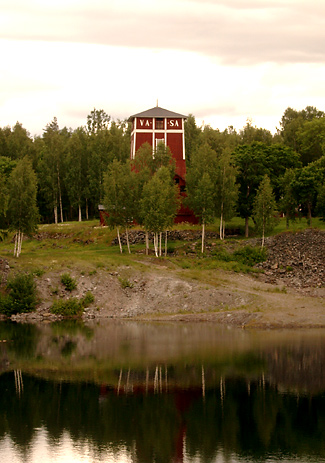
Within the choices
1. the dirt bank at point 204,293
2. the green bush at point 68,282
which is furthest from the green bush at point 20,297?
the green bush at point 68,282

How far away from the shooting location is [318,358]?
162 ft

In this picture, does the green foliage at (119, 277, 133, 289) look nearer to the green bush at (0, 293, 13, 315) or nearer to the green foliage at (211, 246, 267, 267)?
the green bush at (0, 293, 13, 315)

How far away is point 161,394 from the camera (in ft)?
133

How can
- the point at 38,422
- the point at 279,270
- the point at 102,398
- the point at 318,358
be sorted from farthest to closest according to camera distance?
the point at 279,270, the point at 318,358, the point at 102,398, the point at 38,422

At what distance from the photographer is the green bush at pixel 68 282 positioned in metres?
70.6

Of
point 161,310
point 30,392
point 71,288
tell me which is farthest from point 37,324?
point 30,392

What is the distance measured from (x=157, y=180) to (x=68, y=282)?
18.5 meters

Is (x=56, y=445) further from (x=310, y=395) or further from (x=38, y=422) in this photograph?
(x=310, y=395)

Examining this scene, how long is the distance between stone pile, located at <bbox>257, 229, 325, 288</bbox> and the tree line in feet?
11.2

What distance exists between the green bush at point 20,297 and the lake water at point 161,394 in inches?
230

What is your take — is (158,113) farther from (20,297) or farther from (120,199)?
(20,297)

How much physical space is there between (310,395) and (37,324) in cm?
3087

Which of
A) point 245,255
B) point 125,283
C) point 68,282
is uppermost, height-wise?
point 245,255

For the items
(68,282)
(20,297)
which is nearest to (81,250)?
(68,282)
